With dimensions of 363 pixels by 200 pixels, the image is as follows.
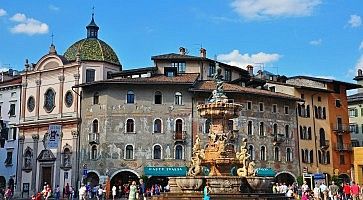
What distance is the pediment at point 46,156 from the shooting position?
53.6 metres

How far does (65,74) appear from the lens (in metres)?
55.0

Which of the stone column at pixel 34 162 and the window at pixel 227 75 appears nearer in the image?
the stone column at pixel 34 162

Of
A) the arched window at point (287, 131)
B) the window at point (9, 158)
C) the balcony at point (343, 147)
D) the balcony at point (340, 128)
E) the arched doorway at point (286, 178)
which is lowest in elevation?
the arched doorway at point (286, 178)

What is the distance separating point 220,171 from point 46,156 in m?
31.9

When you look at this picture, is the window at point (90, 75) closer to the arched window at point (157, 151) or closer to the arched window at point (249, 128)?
the arched window at point (157, 151)

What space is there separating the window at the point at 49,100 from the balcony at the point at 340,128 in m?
31.0

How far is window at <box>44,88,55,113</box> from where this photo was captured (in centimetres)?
5525

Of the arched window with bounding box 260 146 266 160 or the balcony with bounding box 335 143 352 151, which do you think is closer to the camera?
the arched window with bounding box 260 146 266 160

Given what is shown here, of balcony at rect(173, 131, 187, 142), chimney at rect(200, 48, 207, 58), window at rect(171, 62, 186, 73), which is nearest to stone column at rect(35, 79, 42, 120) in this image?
window at rect(171, 62, 186, 73)

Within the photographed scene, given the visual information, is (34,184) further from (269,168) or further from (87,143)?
(269,168)

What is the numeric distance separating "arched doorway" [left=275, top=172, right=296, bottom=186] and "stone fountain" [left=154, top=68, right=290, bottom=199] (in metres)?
25.9

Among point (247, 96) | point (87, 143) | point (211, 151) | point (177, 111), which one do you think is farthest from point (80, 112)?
point (211, 151)

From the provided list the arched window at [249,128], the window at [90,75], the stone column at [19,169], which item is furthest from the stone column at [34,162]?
the arched window at [249,128]

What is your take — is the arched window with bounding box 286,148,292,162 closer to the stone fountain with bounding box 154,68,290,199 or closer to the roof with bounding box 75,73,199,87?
the roof with bounding box 75,73,199,87
